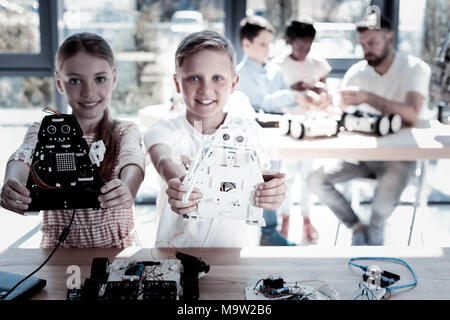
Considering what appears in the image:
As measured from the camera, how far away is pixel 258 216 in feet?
3.26

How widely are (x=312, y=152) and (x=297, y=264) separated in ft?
3.45

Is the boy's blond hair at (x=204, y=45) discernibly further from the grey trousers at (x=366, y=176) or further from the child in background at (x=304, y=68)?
the child in background at (x=304, y=68)

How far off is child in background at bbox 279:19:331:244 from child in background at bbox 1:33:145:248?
1493 mm

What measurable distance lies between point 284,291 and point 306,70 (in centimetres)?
197

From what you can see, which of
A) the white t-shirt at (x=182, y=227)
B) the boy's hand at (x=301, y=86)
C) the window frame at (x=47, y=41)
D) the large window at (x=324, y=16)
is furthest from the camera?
the window frame at (x=47, y=41)

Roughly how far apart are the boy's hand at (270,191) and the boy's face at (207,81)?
21 centimetres

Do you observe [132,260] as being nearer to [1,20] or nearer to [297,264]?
[297,264]

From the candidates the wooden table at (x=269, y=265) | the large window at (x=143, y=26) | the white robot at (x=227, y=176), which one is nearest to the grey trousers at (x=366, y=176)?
the wooden table at (x=269, y=265)

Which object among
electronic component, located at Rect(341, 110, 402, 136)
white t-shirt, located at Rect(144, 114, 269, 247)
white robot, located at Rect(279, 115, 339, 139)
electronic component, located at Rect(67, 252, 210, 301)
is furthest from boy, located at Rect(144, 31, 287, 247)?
electronic component, located at Rect(341, 110, 402, 136)

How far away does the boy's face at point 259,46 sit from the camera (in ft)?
9.16

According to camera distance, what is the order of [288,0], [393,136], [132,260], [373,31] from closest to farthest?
[132,260]
[393,136]
[373,31]
[288,0]

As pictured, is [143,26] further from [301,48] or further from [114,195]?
[114,195]

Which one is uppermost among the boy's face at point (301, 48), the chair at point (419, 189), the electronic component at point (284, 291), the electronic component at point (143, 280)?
the boy's face at point (301, 48)

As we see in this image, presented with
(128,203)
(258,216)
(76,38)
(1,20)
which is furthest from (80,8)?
(258,216)
